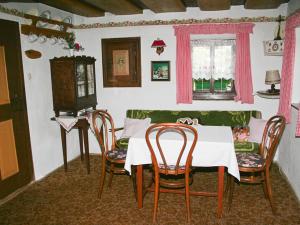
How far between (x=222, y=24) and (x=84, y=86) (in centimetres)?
240

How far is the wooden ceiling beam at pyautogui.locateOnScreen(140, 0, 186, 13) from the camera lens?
150 inches

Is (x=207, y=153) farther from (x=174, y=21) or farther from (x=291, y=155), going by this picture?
(x=174, y=21)

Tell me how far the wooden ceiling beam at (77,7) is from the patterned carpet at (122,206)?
8.15 ft

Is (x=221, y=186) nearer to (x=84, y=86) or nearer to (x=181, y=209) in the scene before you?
(x=181, y=209)

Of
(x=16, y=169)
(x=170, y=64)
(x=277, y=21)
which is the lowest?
(x=16, y=169)

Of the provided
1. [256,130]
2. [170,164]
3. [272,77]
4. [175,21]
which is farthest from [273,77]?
[170,164]

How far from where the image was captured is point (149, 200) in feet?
11.3

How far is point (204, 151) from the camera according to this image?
9.73ft

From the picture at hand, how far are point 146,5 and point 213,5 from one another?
96cm

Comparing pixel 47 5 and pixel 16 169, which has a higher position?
pixel 47 5

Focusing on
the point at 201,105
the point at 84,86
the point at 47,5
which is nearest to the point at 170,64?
the point at 201,105

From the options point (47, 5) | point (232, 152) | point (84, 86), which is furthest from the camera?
point (84, 86)

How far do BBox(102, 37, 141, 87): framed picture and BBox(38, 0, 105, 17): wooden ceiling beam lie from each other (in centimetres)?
51

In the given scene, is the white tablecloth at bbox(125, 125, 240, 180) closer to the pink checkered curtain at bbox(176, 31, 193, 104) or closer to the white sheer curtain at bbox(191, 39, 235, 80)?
the pink checkered curtain at bbox(176, 31, 193, 104)
